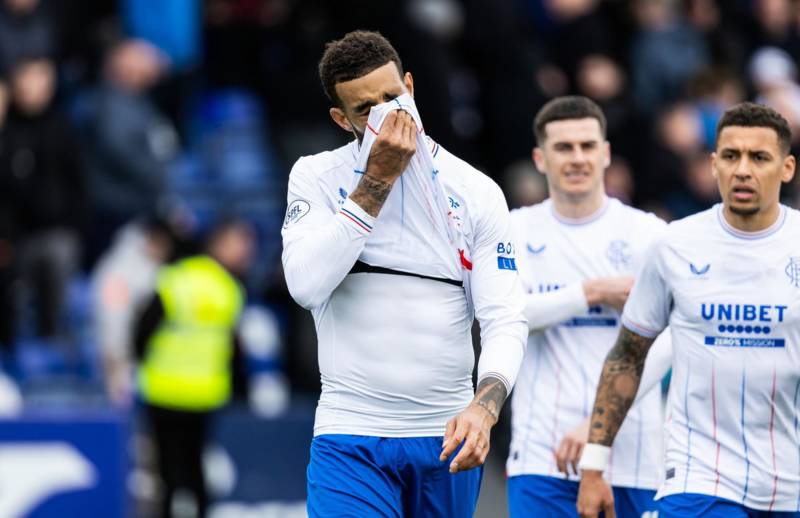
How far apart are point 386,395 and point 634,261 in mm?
2131

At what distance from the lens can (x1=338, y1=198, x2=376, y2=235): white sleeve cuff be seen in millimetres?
5492

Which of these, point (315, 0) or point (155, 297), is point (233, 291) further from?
point (315, 0)

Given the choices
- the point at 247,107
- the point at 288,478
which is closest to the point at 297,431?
the point at 288,478

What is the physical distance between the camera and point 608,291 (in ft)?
23.6

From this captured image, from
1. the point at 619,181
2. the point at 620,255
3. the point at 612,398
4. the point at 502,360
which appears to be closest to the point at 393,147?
the point at 502,360

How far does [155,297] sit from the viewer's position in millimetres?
13078

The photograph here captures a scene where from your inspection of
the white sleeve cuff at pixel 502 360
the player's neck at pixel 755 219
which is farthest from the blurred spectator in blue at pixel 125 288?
the white sleeve cuff at pixel 502 360

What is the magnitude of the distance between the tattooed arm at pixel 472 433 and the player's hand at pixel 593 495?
1.28m

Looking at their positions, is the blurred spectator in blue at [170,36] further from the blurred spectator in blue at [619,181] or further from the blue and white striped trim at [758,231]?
the blue and white striped trim at [758,231]

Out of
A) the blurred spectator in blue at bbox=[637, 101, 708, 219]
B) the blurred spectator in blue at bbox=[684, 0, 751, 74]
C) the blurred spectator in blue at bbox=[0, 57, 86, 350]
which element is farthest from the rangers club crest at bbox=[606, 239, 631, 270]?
the blurred spectator in blue at bbox=[684, 0, 751, 74]

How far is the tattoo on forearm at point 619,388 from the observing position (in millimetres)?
6586

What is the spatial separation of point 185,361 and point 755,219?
759 centimetres

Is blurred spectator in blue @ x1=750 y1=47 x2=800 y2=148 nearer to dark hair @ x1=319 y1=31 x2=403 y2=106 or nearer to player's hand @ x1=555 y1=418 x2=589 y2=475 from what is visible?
player's hand @ x1=555 y1=418 x2=589 y2=475

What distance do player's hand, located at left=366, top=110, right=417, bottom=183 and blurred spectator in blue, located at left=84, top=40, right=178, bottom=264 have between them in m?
8.97
